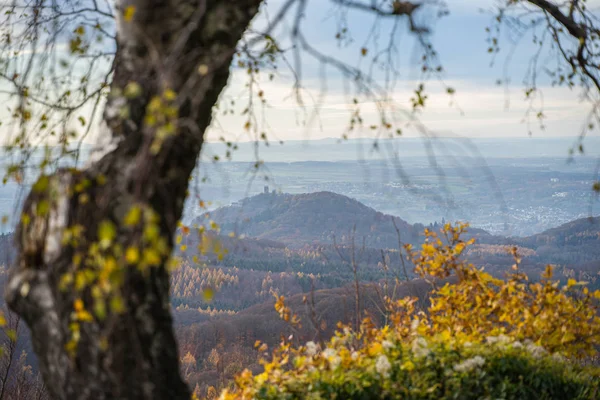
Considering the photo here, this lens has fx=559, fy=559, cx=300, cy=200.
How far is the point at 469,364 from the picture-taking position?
416cm

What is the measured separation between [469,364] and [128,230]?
2.87m

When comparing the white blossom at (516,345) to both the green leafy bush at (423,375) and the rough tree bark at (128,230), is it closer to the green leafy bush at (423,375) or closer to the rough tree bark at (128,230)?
the green leafy bush at (423,375)

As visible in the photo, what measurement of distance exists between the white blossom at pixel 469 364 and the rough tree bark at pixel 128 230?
7.48ft

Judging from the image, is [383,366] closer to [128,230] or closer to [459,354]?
[459,354]

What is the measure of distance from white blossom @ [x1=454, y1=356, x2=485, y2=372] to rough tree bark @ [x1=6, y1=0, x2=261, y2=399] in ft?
7.48

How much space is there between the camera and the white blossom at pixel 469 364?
4137 mm

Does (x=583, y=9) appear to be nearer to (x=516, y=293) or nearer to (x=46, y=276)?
(x=516, y=293)

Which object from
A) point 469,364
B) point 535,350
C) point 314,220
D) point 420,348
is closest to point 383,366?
point 420,348

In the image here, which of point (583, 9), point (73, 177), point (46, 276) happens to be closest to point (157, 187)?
point (73, 177)

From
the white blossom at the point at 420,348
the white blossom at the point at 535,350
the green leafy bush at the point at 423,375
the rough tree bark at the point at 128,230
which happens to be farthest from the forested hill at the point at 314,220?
the rough tree bark at the point at 128,230

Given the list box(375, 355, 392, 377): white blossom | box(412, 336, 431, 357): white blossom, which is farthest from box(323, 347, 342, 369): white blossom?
box(412, 336, 431, 357): white blossom

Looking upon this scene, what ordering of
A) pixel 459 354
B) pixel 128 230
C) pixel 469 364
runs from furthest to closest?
pixel 459 354 < pixel 469 364 < pixel 128 230

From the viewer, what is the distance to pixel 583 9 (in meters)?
5.13

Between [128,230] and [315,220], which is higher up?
[128,230]
